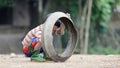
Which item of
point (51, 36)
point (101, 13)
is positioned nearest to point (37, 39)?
point (51, 36)

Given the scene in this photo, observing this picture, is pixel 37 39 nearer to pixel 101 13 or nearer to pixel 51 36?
pixel 51 36

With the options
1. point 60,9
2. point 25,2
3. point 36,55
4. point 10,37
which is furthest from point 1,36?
point 36,55

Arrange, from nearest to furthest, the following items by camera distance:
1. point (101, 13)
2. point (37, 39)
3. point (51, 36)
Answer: point (51, 36), point (37, 39), point (101, 13)

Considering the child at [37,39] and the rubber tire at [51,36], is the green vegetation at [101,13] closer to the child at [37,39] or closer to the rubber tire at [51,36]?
the rubber tire at [51,36]

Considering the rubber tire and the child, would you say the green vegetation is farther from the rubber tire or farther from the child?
the child

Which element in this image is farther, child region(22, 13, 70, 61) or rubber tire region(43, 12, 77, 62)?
child region(22, 13, 70, 61)

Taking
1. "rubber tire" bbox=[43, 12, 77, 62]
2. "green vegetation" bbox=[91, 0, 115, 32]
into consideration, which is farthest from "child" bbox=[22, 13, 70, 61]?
"green vegetation" bbox=[91, 0, 115, 32]

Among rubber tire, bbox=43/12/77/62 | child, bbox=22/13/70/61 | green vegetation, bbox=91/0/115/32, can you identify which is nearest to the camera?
rubber tire, bbox=43/12/77/62

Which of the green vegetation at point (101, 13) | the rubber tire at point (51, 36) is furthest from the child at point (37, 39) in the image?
the green vegetation at point (101, 13)

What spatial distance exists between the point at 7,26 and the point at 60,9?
4292 mm

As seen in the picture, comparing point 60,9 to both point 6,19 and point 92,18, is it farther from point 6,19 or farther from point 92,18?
point 6,19

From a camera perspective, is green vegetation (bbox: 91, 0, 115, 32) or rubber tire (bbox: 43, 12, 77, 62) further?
green vegetation (bbox: 91, 0, 115, 32)

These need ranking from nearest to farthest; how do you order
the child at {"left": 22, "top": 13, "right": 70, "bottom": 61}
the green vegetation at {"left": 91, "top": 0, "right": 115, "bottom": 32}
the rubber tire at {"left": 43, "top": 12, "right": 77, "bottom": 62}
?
the rubber tire at {"left": 43, "top": 12, "right": 77, "bottom": 62} < the child at {"left": 22, "top": 13, "right": 70, "bottom": 61} < the green vegetation at {"left": 91, "top": 0, "right": 115, "bottom": 32}

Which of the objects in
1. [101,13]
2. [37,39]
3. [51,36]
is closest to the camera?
[51,36]
